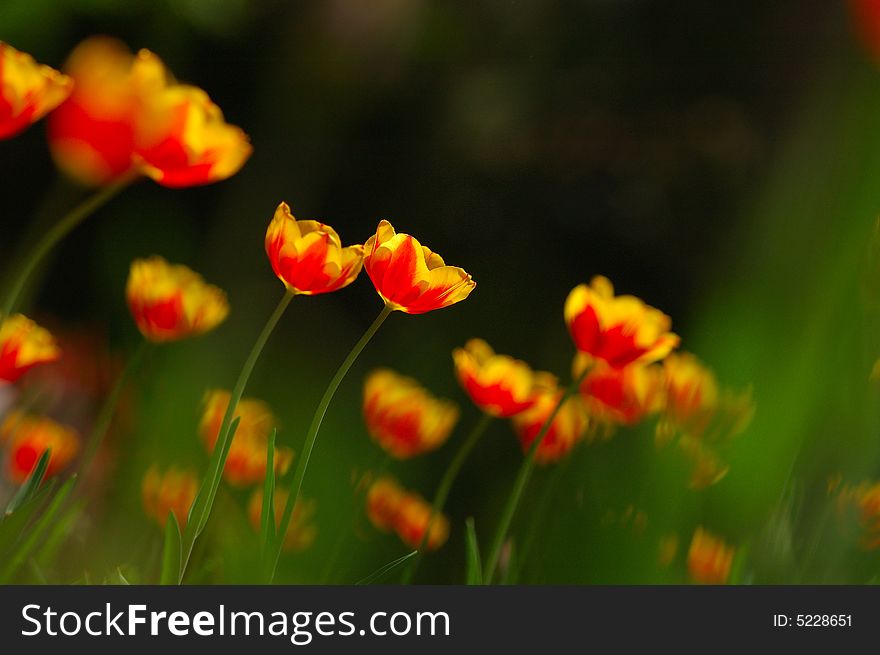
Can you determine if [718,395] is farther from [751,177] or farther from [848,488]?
[751,177]

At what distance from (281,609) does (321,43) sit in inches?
22.9

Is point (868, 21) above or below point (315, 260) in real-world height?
above

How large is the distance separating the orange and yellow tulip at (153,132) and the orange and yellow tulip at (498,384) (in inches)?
5.3

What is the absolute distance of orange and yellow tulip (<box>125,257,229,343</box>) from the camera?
0.34m

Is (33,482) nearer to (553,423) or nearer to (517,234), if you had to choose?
(553,423)

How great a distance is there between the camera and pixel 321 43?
2.56ft

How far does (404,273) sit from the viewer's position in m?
0.29

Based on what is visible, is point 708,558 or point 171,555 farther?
point 708,558

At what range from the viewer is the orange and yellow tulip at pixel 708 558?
1.24ft

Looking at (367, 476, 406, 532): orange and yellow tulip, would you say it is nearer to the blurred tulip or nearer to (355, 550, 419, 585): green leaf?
(355, 550, 419, 585): green leaf

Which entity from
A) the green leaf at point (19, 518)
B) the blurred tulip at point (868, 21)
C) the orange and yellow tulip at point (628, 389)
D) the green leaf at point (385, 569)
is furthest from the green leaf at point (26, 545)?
the blurred tulip at point (868, 21)

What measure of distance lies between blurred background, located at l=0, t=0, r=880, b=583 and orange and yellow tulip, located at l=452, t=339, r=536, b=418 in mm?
43

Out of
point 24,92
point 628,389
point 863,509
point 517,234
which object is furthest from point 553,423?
point 517,234

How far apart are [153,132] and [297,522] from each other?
192 mm
